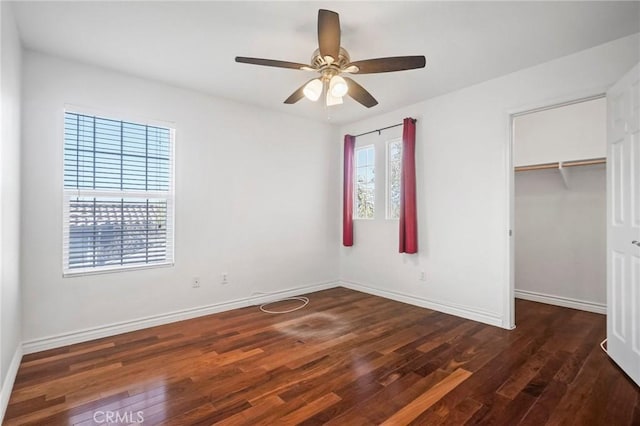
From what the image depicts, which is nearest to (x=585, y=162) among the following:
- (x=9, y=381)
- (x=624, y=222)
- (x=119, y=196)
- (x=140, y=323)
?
(x=624, y=222)

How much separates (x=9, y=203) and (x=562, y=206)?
5.33 metres

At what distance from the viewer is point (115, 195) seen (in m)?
3.04

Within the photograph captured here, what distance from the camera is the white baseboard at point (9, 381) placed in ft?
5.86

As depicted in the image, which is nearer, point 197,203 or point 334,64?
point 334,64

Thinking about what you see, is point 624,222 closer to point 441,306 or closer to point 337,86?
point 441,306

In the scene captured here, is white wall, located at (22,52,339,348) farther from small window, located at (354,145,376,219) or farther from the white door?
the white door

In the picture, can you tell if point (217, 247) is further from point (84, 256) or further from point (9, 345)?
point (9, 345)

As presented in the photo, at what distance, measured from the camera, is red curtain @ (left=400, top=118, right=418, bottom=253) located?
3.87 metres

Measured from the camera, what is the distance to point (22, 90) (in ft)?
8.48

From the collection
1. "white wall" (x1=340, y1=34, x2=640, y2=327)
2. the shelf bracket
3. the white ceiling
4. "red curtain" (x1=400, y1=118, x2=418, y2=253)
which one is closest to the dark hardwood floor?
"white wall" (x1=340, y1=34, x2=640, y2=327)

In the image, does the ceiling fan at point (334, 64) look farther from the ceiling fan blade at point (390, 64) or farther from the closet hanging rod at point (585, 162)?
the closet hanging rod at point (585, 162)

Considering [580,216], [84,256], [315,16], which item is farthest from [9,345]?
[580,216]

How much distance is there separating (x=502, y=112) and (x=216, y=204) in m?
3.20

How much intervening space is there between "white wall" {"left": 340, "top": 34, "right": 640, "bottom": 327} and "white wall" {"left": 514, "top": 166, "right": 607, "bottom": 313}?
1249mm
